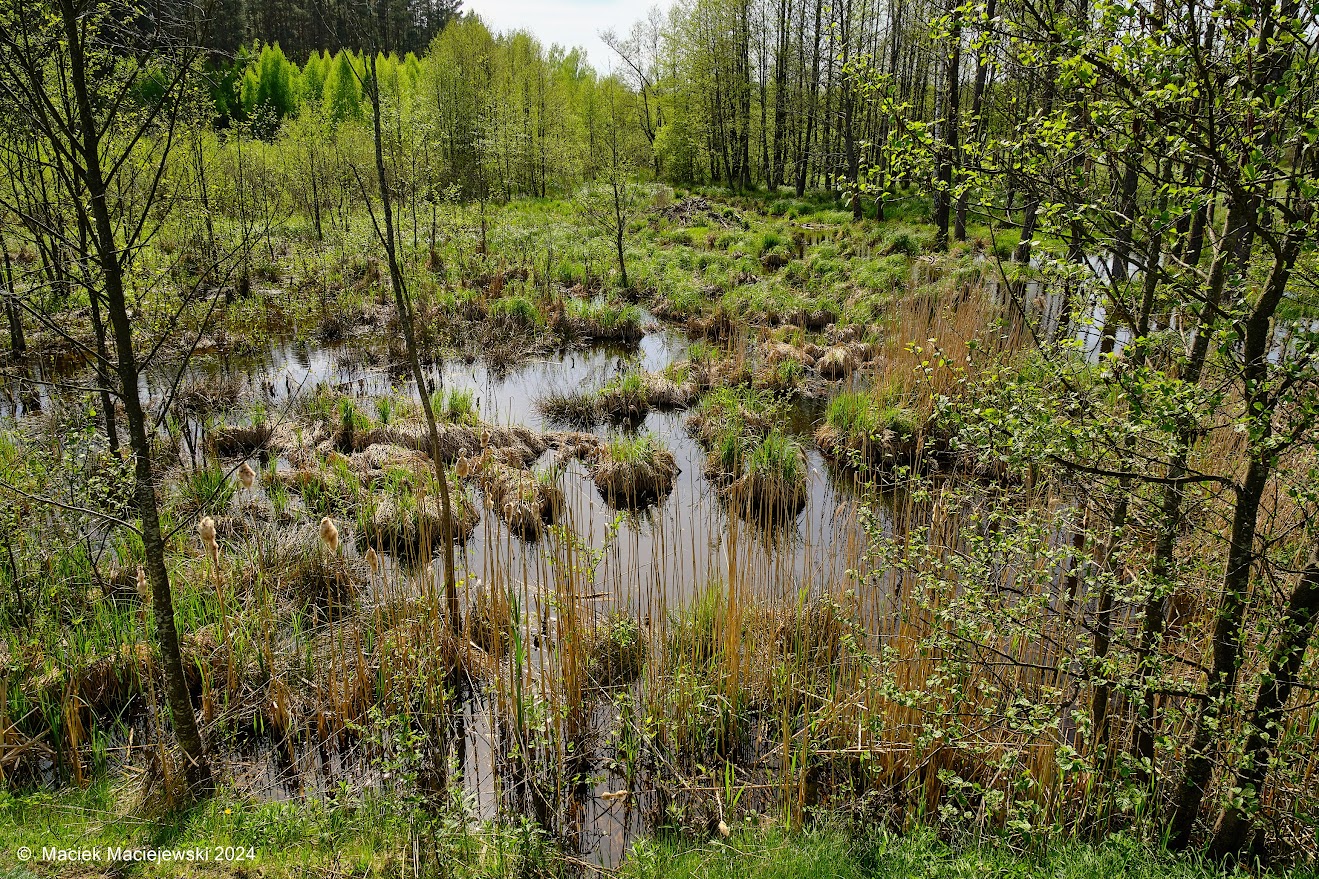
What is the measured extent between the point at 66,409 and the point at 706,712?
5.37 meters

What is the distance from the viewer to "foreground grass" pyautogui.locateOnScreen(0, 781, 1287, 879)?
2.62m

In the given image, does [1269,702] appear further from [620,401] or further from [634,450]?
[620,401]

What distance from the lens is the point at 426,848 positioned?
307cm

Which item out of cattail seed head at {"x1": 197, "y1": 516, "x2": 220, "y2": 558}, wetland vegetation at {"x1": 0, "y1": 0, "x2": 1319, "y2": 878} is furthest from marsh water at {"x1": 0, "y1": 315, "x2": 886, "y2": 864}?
cattail seed head at {"x1": 197, "y1": 516, "x2": 220, "y2": 558}

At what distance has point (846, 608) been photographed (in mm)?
4055

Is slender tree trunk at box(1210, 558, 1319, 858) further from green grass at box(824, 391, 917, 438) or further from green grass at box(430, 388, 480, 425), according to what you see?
green grass at box(430, 388, 480, 425)

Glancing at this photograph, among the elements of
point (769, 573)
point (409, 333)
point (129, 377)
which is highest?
point (409, 333)

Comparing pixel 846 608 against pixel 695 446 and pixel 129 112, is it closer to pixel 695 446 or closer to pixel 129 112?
pixel 695 446

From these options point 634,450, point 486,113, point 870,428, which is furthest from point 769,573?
point 486,113

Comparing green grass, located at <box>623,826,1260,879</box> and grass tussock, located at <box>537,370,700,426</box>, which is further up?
grass tussock, located at <box>537,370,700,426</box>

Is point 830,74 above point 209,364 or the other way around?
above

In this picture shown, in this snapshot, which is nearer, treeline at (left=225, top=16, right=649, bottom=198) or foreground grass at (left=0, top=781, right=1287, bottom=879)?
foreground grass at (left=0, top=781, right=1287, bottom=879)

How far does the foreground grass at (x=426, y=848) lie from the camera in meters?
2.62

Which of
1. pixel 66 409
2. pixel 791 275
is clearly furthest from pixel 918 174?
pixel 791 275
